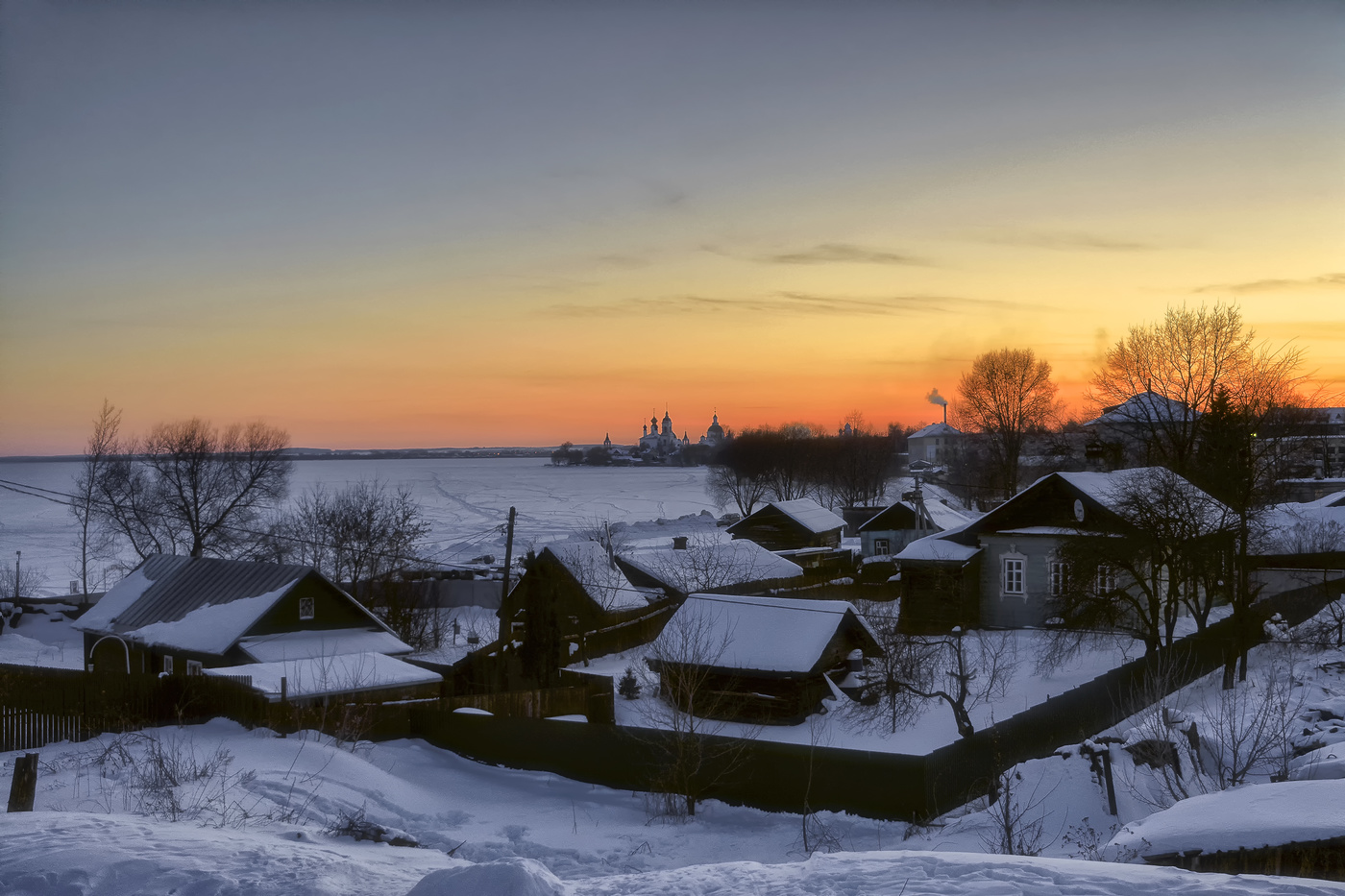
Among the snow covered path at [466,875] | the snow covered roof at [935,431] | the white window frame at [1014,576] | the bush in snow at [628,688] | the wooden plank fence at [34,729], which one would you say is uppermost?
the snow covered roof at [935,431]

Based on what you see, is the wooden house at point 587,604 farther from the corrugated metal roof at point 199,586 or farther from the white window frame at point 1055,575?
the white window frame at point 1055,575

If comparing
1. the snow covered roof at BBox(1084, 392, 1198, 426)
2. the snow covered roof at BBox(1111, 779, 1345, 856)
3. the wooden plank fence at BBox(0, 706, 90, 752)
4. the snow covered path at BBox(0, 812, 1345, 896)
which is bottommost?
the wooden plank fence at BBox(0, 706, 90, 752)

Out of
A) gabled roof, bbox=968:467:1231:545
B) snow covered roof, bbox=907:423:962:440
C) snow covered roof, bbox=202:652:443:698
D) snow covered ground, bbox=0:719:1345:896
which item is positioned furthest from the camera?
snow covered roof, bbox=907:423:962:440

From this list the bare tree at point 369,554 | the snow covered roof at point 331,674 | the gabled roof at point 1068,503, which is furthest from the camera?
the bare tree at point 369,554

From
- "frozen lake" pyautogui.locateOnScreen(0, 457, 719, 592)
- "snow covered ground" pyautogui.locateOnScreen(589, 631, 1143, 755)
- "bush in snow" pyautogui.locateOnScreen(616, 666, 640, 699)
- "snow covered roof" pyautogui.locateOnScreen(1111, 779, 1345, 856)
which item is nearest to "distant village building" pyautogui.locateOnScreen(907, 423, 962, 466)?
"frozen lake" pyautogui.locateOnScreen(0, 457, 719, 592)

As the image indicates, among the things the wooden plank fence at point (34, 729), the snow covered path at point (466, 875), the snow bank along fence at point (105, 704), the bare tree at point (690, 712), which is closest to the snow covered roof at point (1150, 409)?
the bare tree at point (690, 712)

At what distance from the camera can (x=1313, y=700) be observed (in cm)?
1842

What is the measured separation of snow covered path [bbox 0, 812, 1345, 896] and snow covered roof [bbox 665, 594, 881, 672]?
15396mm

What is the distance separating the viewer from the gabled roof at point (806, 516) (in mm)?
56372

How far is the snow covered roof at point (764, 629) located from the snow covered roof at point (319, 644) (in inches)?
333

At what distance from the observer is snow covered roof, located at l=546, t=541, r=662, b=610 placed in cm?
3553

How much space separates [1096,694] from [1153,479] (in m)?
9.91

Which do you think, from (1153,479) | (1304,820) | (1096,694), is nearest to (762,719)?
(1096,694)

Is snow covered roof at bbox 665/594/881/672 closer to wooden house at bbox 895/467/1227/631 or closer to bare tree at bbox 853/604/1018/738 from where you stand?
bare tree at bbox 853/604/1018/738
